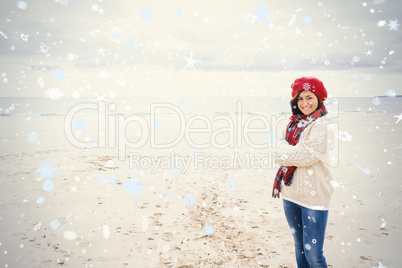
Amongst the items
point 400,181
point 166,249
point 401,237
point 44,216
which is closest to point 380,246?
point 401,237

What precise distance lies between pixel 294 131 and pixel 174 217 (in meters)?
3.52

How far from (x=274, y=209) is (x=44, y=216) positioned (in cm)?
517

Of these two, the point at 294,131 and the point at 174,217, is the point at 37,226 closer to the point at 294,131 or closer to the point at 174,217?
the point at 174,217

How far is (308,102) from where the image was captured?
264 cm

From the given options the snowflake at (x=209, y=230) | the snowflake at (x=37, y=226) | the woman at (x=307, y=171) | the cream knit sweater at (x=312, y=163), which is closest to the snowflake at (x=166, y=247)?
the snowflake at (x=209, y=230)

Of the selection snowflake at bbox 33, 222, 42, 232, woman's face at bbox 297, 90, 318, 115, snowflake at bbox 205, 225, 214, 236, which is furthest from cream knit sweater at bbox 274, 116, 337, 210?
snowflake at bbox 33, 222, 42, 232

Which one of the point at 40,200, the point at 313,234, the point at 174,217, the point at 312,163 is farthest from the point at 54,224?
the point at 312,163

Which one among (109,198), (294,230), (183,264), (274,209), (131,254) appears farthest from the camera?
(109,198)

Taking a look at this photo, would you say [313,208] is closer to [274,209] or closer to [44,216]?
[274,209]

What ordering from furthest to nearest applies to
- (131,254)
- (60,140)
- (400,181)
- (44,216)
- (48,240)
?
(60,140), (400,181), (44,216), (48,240), (131,254)

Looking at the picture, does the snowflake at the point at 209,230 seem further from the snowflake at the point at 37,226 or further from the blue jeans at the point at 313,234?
the snowflake at the point at 37,226

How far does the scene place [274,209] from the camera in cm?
568

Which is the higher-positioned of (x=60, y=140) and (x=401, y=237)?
(x=60, y=140)

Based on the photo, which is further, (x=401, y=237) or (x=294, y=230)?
(x=401, y=237)
